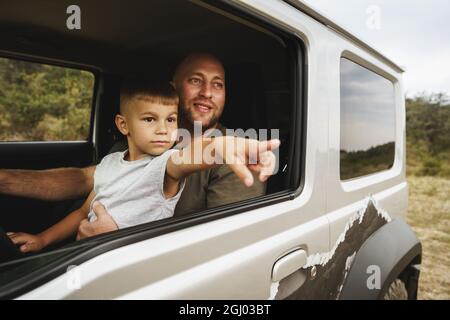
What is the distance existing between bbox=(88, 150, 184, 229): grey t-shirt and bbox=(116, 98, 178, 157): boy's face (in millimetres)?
66

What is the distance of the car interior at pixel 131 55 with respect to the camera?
203cm

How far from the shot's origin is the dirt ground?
3.70 metres

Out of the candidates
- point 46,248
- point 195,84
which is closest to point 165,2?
point 195,84

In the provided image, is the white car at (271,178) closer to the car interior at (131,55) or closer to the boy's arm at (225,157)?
the car interior at (131,55)

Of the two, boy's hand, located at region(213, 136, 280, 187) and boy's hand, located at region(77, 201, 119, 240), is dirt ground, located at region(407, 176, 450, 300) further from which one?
boy's hand, located at region(77, 201, 119, 240)

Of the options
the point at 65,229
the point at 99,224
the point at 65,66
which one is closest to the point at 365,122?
the point at 99,224

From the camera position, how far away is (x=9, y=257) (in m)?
1.12

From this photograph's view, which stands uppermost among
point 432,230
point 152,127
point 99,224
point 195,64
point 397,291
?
point 195,64

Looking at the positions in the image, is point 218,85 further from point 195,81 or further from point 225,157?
point 225,157

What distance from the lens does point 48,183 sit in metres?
2.01

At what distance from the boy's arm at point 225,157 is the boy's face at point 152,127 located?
0.56 ft

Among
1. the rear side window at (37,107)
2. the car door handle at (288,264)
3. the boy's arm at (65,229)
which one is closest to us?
the car door handle at (288,264)

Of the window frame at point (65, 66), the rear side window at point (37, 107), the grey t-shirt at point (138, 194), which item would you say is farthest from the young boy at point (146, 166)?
the rear side window at point (37, 107)

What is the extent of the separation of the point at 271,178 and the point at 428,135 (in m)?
15.4
